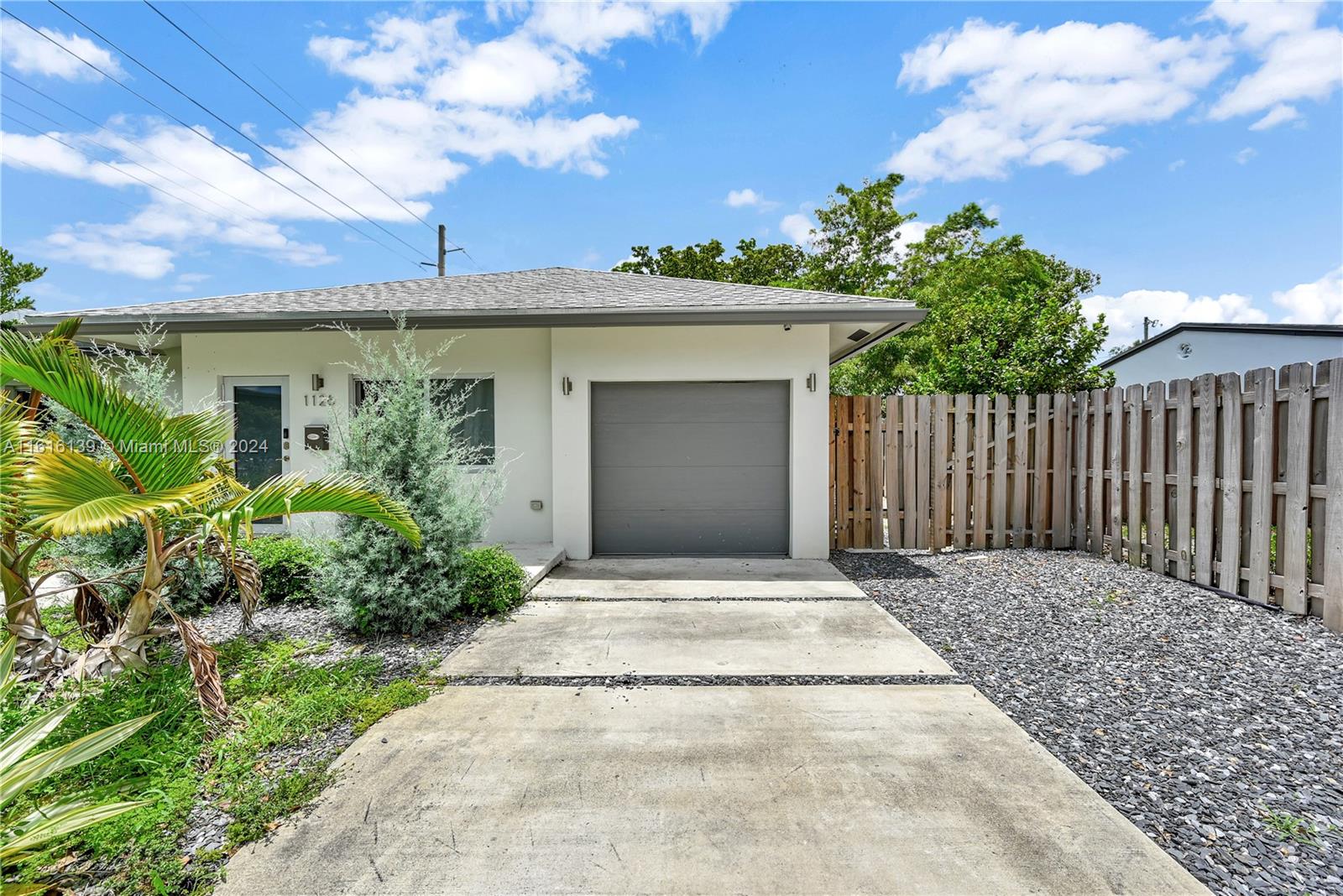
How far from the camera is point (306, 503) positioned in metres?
3.17

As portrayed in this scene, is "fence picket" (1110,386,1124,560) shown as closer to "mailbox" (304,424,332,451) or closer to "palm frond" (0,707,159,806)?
"palm frond" (0,707,159,806)

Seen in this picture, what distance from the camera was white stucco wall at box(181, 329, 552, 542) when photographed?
6977 mm

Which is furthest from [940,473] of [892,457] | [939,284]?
[939,284]

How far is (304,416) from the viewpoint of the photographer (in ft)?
23.2

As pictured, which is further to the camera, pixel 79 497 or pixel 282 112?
pixel 282 112

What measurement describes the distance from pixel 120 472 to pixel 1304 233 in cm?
1710

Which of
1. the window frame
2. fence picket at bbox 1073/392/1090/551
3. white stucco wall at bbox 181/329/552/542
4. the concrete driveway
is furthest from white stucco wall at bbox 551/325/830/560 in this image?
the concrete driveway

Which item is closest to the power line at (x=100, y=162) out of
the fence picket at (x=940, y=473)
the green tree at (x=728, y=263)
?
the green tree at (x=728, y=263)

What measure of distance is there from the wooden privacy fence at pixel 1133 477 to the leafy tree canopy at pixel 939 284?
209 cm

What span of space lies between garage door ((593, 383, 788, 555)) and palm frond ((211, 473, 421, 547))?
3499 millimetres

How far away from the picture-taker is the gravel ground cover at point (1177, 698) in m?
2.04

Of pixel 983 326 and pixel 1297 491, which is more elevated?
pixel 983 326

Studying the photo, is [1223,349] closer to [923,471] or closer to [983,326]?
[983,326]

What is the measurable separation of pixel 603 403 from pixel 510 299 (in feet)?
5.54
